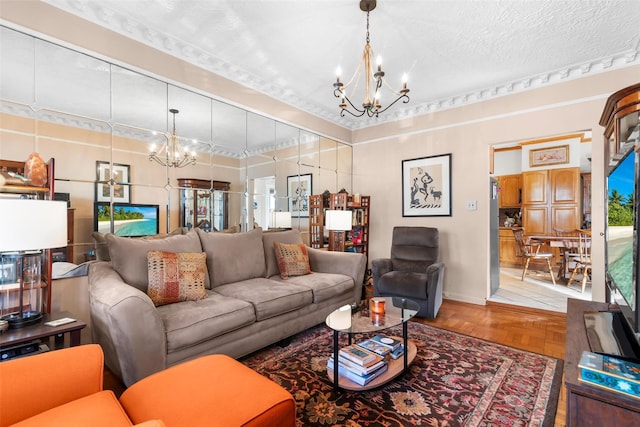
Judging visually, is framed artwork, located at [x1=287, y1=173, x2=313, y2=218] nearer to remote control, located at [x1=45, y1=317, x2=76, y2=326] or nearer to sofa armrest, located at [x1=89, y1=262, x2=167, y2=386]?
sofa armrest, located at [x1=89, y1=262, x2=167, y2=386]

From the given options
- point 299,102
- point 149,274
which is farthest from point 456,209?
point 149,274

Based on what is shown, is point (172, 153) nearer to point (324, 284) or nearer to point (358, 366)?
point (324, 284)

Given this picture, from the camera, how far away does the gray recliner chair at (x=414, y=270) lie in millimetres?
3020

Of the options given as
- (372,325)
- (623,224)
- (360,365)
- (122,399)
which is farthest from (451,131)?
(122,399)

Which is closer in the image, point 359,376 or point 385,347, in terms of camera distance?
point 359,376

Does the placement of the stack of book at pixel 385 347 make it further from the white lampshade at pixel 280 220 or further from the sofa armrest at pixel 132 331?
the white lampshade at pixel 280 220

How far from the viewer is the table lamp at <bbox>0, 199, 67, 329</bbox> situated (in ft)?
4.83

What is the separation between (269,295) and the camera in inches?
93.8

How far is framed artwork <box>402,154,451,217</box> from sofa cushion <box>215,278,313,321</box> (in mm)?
2351

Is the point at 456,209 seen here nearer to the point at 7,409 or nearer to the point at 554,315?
the point at 554,315

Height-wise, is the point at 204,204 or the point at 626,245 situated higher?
the point at 204,204

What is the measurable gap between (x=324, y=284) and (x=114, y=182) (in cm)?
204

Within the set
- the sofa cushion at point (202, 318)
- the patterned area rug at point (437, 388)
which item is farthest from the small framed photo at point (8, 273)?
the patterned area rug at point (437, 388)

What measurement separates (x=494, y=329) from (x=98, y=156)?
390 centimetres
